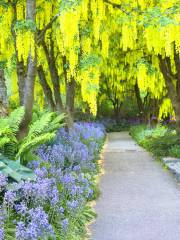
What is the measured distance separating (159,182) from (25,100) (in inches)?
133

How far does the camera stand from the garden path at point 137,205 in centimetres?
610

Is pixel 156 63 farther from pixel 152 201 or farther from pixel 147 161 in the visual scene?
pixel 152 201

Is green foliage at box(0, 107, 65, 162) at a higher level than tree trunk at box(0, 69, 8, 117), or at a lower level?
lower

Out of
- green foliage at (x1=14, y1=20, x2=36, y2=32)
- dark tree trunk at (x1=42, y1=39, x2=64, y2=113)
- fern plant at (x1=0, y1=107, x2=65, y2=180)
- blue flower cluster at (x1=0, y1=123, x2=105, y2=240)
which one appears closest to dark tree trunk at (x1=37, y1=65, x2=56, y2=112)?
dark tree trunk at (x1=42, y1=39, x2=64, y2=113)

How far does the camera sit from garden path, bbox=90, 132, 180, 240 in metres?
6.10

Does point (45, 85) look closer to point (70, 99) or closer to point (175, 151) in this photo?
point (70, 99)

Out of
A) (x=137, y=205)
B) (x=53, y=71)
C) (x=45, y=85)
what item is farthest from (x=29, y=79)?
(x=45, y=85)

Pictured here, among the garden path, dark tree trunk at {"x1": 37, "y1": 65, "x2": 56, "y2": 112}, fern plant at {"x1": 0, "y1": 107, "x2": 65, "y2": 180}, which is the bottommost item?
the garden path

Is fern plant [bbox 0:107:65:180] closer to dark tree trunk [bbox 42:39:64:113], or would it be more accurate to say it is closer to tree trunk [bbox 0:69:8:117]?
tree trunk [bbox 0:69:8:117]

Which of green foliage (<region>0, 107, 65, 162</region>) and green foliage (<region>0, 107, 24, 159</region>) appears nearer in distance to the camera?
green foliage (<region>0, 107, 65, 162</region>)

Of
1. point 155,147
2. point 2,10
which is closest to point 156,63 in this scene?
point 155,147

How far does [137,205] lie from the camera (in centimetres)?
763

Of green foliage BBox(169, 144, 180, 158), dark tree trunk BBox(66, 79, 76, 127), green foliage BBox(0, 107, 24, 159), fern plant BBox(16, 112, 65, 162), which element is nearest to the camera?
fern plant BBox(16, 112, 65, 162)

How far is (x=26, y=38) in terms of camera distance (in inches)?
344
